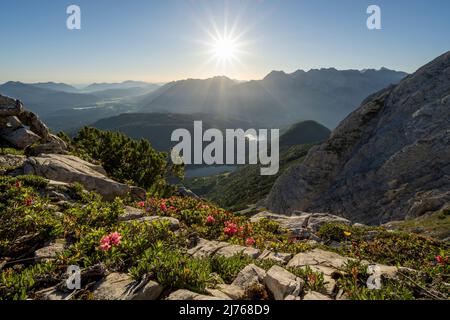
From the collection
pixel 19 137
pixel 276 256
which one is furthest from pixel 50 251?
pixel 19 137

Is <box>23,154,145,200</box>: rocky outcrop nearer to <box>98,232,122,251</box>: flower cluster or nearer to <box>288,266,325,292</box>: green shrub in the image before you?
<box>98,232,122,251</box>: flower cluster

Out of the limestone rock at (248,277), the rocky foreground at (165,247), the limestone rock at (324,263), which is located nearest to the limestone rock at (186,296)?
the rocky foreground at (165,247)

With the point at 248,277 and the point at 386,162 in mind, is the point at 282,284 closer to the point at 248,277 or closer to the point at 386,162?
the point at 248,277

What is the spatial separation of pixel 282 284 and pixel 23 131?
2737 centimetres

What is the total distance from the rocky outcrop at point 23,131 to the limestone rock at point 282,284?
24.1 m

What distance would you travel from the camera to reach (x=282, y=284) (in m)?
6.41

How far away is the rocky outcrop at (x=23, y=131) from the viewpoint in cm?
2409

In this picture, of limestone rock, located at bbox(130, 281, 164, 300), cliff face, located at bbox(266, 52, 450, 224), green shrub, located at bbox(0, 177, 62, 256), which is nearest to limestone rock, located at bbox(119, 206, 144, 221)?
green shrub, located at bbox(0, 177, 62, 256)

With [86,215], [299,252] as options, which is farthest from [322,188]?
[86,215]

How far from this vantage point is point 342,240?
15117 millimetres

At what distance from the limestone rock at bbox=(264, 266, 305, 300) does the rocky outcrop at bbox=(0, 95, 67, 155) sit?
24.1 meters

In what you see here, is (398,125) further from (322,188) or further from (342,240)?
(342,240)

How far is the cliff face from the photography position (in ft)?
126
